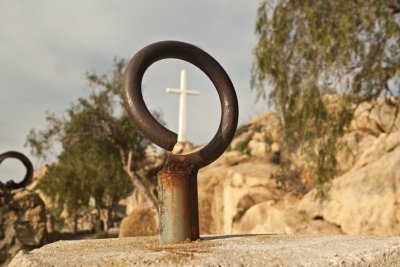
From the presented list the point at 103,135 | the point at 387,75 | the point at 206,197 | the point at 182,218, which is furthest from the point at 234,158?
the point at 182,218

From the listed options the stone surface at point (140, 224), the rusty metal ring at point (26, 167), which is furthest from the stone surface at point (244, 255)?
the stone surface at point (140, 224)

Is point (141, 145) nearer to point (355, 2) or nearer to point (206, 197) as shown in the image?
point (206, 197)

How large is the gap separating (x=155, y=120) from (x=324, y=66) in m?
7.58

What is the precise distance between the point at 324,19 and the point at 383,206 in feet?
13.7

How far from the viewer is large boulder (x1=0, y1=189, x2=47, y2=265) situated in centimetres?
952

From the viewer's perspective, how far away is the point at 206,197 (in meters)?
19.0

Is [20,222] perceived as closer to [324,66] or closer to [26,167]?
[26,167]

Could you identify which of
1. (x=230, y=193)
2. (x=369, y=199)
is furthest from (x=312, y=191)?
(x=230, y=193)

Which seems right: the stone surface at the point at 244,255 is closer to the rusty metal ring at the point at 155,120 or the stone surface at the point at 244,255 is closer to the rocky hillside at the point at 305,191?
the rusty metal ring at the point at 155,120

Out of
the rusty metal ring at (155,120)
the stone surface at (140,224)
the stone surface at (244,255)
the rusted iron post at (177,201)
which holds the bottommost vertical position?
the stone surface at (140,224)

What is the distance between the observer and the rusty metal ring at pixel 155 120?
11.1ft

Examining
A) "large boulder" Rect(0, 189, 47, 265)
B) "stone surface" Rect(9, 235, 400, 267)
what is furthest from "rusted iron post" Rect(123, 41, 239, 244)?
"large boulder" Rect(0, 189, 47, 265)

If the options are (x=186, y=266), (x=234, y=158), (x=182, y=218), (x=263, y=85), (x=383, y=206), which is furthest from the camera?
(x=234, y=158)

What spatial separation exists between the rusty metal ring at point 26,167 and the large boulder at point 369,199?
6.48 m
